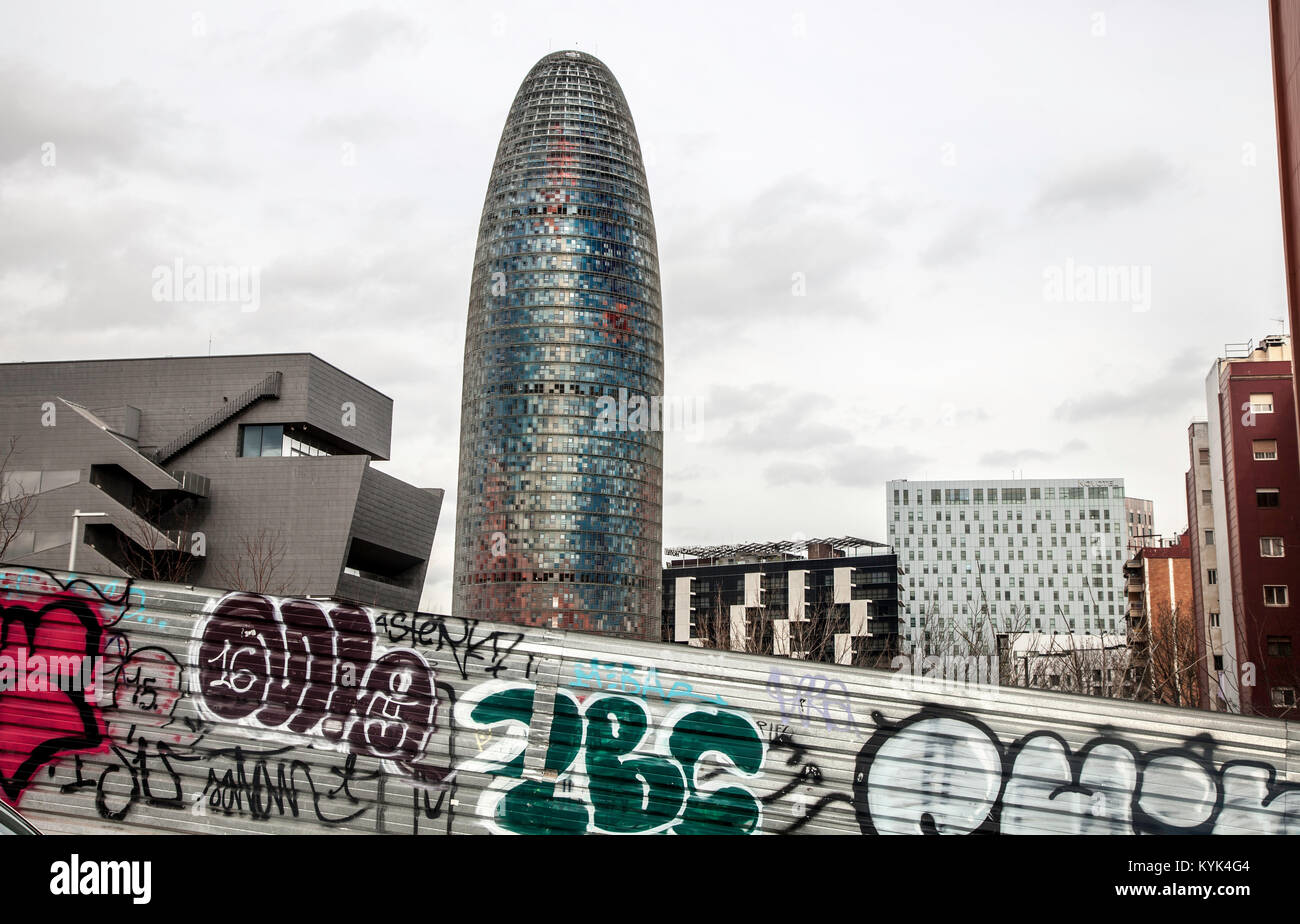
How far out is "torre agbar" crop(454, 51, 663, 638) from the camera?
178 metres

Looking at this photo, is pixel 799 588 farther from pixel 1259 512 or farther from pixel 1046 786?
pixel 1046 786

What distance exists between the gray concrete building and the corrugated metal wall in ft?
170

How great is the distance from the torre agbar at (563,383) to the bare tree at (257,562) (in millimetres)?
107259

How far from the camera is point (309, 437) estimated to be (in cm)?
7425

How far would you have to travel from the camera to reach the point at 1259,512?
6938 cm

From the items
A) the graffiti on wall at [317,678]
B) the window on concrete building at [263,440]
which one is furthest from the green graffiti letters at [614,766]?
the window on concrete building at [263,440]

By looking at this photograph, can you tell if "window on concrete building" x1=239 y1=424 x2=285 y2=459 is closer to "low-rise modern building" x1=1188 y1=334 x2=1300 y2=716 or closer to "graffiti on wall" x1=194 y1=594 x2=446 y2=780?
"low-rise modern building" x1=1188 y1=334 x2=1300 y2=716

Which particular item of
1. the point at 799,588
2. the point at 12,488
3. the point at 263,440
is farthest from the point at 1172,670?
the point at 799,588

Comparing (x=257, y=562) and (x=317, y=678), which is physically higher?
(x=257, y=562)

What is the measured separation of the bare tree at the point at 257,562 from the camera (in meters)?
66.8

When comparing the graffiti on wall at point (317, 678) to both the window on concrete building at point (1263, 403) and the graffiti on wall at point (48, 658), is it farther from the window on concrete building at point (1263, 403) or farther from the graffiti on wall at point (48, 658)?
the window on concrete building at point (1263, 403)

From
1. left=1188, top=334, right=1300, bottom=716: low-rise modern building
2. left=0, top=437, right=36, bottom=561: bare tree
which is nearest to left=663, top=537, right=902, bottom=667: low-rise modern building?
left=1188, top=334, right=1300, bottom=716: low-rise modern building

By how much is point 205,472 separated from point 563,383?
110445 mm

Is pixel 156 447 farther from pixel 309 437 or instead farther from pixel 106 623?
pixel 106 623
